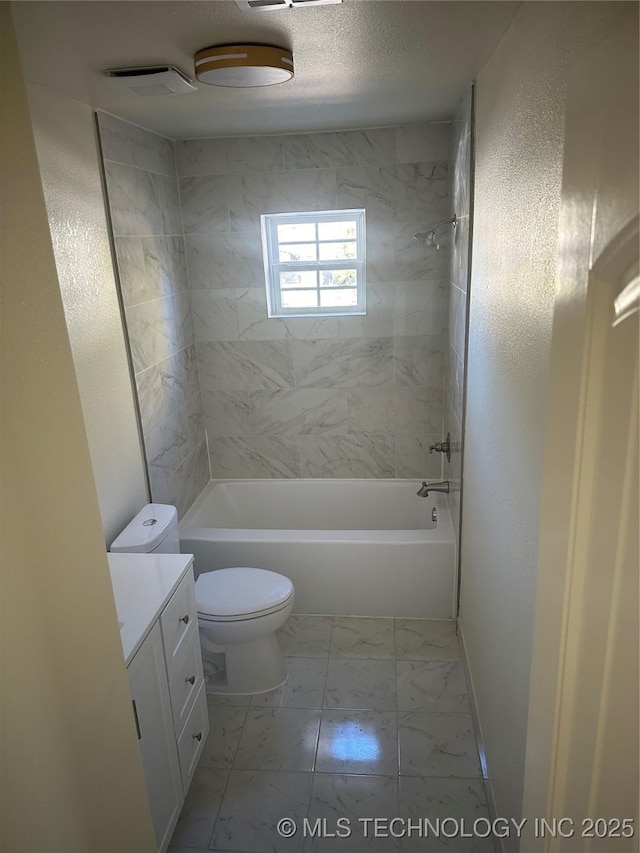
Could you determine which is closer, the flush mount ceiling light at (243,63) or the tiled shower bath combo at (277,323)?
the flush mount ceiling light at (243,63)

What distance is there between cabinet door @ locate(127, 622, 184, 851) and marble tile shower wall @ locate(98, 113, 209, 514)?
122 centimetres

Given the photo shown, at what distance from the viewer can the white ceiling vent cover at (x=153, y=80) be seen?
1.90 m

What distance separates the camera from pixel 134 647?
168 centimetres

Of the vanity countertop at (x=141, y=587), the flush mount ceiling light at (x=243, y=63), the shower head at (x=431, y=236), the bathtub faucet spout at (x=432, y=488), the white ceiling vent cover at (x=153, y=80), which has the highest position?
the white ceiling vent cover at (x=153, y=80)

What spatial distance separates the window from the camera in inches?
137

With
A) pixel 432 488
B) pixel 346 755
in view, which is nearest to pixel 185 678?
pixel 346 755

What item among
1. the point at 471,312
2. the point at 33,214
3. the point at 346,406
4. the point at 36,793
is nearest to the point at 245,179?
the point at 346,406

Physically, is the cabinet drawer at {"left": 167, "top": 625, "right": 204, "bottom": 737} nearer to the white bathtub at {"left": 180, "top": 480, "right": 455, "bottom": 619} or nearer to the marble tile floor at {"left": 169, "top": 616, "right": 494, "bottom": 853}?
the marble tile floor at {"left": 169, "top": 616, "right": 494, "bottom": 853}

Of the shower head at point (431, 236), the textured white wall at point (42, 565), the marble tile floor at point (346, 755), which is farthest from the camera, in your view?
the shower head at point (431, 236)

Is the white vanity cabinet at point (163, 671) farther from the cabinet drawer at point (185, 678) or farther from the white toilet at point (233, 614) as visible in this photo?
the white toilet at point (233, 614)

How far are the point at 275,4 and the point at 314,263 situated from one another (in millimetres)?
2131

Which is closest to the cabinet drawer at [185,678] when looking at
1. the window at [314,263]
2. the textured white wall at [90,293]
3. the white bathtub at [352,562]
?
the textured white wall at [90,293]

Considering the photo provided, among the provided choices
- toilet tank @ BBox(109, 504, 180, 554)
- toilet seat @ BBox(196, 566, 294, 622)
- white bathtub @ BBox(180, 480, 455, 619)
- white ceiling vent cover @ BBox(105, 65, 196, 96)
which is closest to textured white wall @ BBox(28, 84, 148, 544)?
toilet tank @ BBox(109, 504, 180, 554)

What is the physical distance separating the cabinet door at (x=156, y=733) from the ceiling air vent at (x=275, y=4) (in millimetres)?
1684
